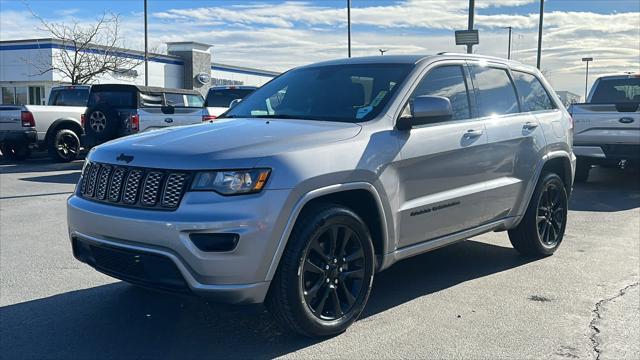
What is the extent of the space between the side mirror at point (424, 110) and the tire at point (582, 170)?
759 centimetres

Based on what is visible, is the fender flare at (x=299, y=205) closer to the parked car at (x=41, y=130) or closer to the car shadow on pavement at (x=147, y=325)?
the car shadow on pavement at (x=147, y=325)

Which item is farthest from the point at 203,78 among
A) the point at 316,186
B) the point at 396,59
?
the point at 316,186

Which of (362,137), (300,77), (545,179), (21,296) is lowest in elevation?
(21,296)

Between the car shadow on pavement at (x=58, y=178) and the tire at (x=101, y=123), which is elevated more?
the tire at (x=101, y=123)

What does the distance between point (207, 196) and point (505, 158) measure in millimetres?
2852

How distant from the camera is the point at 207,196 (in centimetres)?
348

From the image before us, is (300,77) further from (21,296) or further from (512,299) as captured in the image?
(21,296)

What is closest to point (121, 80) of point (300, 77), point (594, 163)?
point (594, 163)

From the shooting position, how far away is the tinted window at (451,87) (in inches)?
189

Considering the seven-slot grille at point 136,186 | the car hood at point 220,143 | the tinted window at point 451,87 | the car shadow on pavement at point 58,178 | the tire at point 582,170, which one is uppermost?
the tinted window at point 451,87

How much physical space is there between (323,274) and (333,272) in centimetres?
9

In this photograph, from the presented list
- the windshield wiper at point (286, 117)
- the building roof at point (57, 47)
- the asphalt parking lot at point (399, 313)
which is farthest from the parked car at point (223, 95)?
the building roof at point (57, 47)

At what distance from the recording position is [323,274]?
3930 millimetres

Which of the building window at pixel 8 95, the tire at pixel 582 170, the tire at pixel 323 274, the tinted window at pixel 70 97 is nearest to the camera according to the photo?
the tire at pixel 323 274
